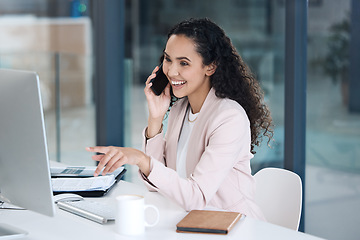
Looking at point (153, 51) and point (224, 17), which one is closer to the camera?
point (224, 17)

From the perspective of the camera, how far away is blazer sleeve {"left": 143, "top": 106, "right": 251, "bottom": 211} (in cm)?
179

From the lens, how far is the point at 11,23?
17.0 ft

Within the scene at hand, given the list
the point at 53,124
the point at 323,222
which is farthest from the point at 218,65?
the point at 53,124

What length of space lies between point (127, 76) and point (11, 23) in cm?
189

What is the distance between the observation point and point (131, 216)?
152 cm

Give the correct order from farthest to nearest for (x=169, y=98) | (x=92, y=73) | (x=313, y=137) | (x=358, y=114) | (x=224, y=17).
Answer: (x=92, y=73) → (x=224, y=17) → (x=313, y=137) → (x=358, y=114) → (x=169, y=98)

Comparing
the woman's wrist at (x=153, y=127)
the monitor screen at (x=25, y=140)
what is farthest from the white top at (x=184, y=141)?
→ the monitor screen at (x=25, y=140)

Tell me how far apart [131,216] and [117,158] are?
244 millimetres

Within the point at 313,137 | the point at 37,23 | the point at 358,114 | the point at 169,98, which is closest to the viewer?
the point at 169,98

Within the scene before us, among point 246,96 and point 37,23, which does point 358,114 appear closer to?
point 246,96

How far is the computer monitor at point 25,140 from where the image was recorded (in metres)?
1.40

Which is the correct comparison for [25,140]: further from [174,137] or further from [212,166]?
[174,137]

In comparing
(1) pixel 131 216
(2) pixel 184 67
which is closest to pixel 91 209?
(1) pixel 131 216

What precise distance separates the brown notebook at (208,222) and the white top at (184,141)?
0.52 meters
